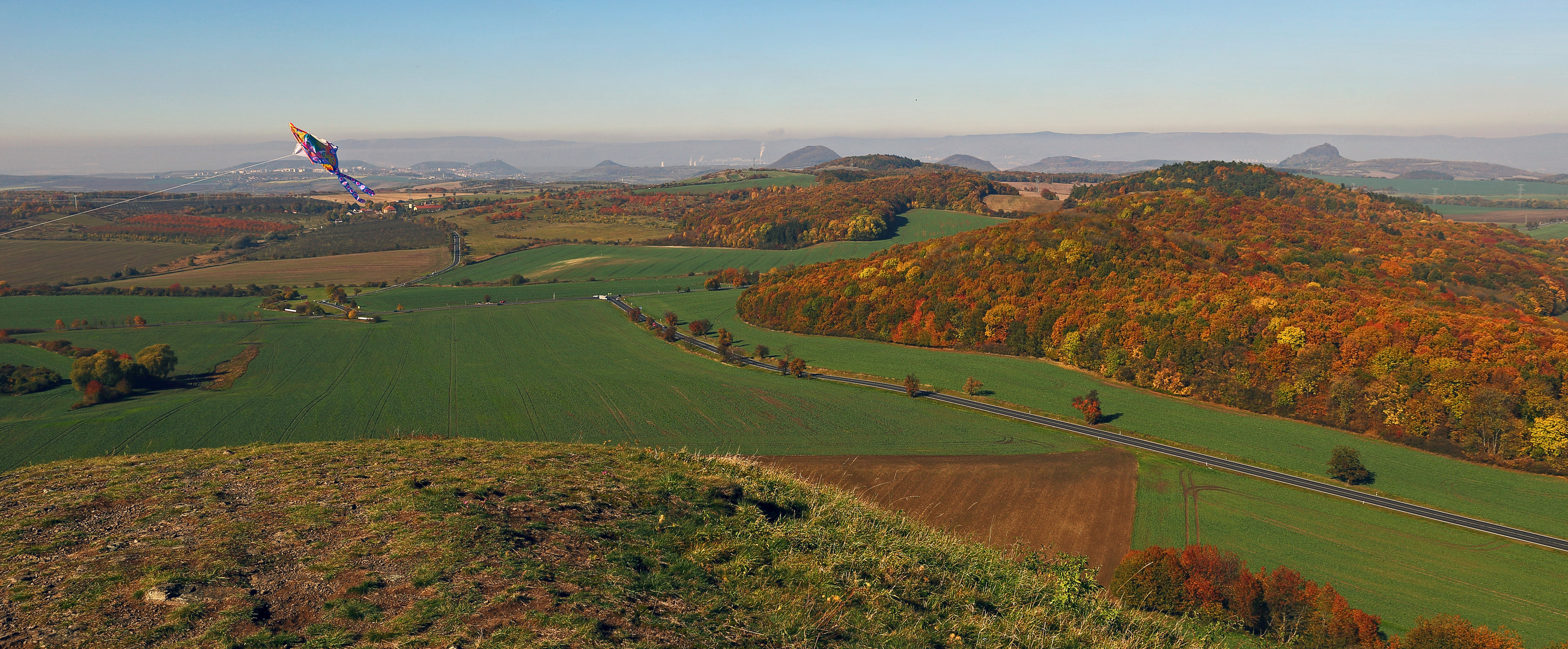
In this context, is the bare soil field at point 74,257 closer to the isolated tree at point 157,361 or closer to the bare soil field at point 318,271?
the bare soil field at point 318,271

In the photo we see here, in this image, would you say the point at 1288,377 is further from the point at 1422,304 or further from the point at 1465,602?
the point at 1465,602

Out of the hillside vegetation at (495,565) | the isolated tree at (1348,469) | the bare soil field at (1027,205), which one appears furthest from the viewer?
the bare soil field at (1027,205)

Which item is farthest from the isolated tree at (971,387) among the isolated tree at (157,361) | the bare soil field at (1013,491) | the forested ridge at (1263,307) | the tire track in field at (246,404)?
the isolated tree at (157,361)

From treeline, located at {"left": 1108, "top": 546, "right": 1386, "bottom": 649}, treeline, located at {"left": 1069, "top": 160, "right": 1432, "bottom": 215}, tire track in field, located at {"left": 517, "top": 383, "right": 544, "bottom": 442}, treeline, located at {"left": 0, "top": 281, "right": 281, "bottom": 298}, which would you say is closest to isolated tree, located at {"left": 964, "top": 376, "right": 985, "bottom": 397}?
treeline, located at {"left": 1108, "top": 546, "right": 1386, "bottom": 649}

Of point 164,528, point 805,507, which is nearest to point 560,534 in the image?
point 805,507

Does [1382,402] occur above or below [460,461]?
below
